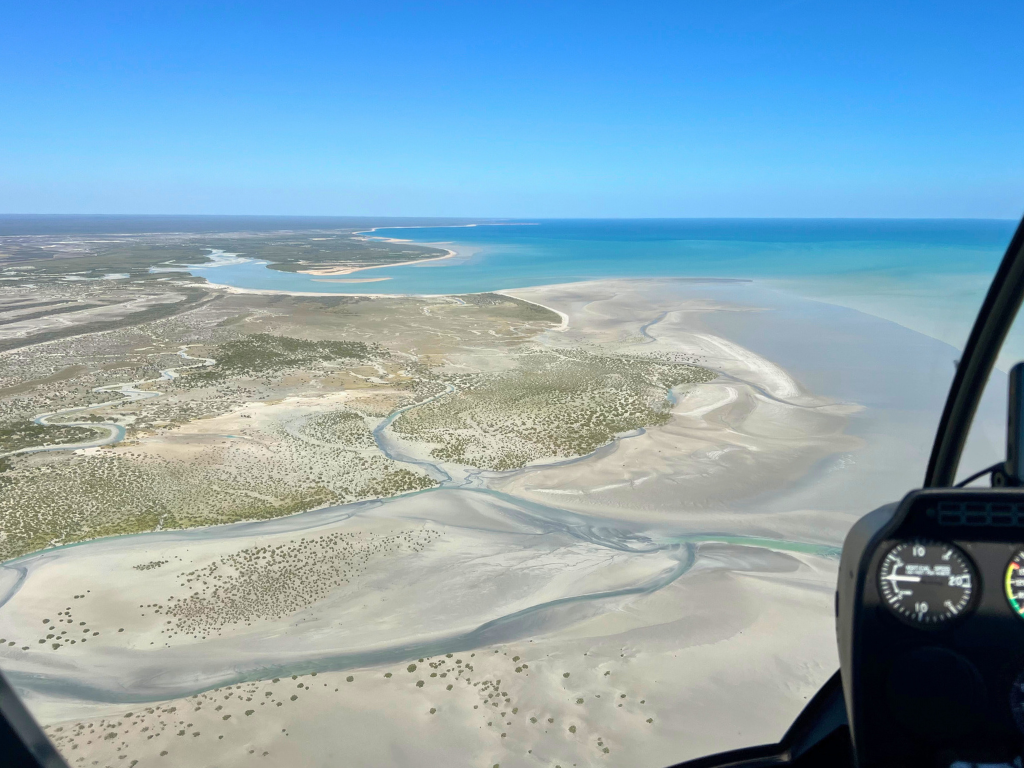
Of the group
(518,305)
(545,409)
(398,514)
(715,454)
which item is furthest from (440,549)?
(518,305)

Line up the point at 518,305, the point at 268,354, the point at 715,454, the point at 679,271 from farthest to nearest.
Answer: the point at 679,271 < the point at 518,305 < the point at 268,354 < the point at 715,454

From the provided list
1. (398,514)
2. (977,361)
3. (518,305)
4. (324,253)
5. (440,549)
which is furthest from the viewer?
(324,253)

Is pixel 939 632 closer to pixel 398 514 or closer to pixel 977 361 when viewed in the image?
pixel 977 361

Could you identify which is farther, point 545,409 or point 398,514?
point 545,409

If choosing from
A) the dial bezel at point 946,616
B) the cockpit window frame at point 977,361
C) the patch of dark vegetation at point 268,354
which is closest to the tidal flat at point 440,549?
the patch of dark vegetation at point 268,354

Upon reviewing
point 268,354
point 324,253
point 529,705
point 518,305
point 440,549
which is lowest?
point 440,549

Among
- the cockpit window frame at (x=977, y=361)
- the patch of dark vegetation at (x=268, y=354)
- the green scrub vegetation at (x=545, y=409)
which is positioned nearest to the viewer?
the cockpit window frame at (x=977, y=361)

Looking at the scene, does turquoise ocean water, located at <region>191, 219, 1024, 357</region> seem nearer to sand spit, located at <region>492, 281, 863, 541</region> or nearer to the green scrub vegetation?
sand spit, located at <region>492, 281, 863, 541</region>

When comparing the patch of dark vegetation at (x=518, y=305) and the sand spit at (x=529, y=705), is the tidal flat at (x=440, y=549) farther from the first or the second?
the patch of dark vegetation at (x=518, y=305)
